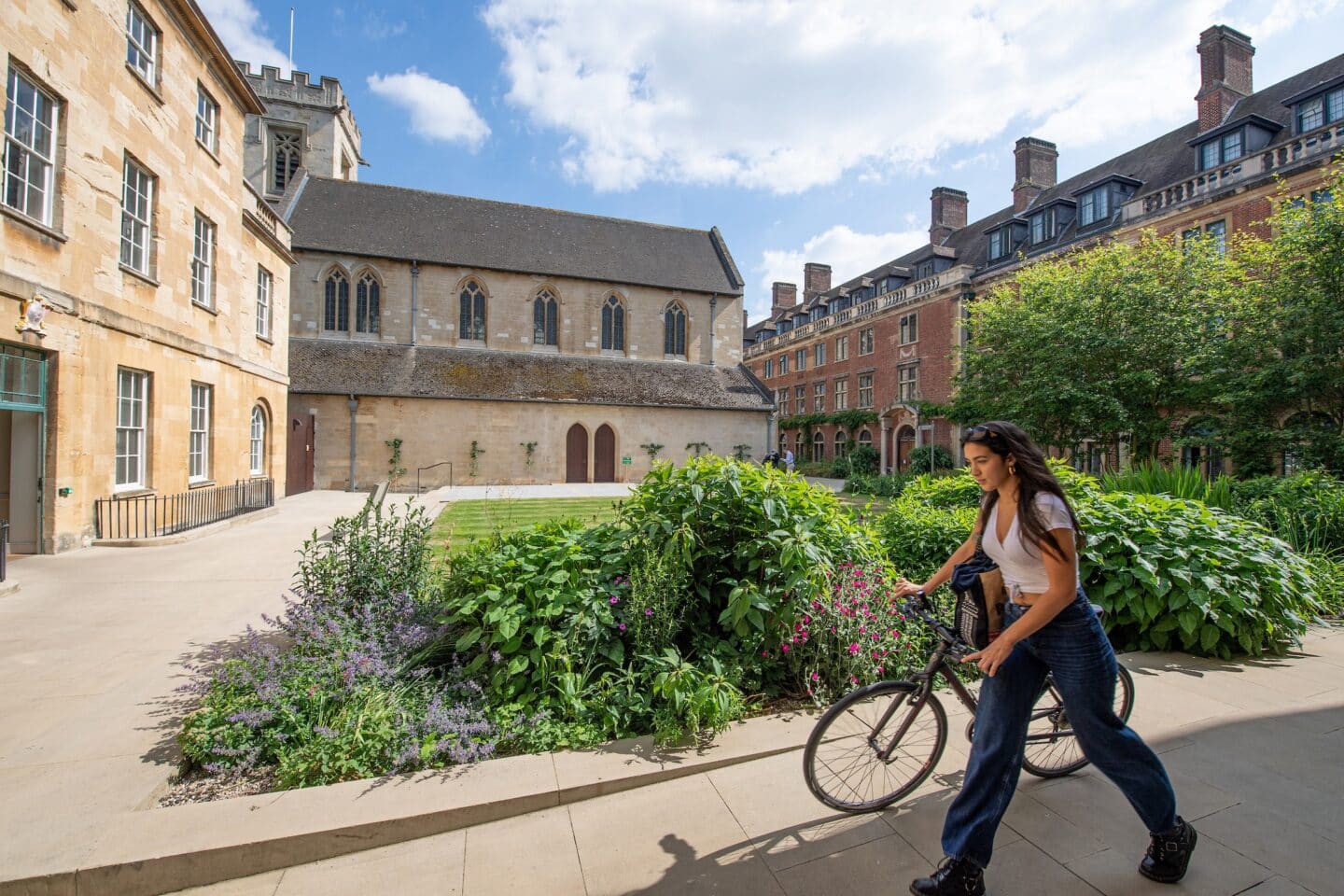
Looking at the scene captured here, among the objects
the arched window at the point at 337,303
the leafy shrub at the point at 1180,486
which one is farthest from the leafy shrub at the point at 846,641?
the arched window at the point at 337,303

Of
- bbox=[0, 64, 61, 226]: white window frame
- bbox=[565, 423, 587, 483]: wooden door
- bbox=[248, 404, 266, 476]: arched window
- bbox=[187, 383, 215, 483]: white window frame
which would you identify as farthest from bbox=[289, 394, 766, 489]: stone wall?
bbox=[0, 64, 61, 226]: white window frame

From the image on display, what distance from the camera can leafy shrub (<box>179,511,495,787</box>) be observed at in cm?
310

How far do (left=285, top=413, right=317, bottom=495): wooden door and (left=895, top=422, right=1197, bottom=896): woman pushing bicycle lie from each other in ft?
74.5

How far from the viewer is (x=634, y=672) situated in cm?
376

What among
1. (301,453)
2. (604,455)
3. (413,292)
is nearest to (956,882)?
(301,453)

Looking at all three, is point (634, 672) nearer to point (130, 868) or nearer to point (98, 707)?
point (130, 868)

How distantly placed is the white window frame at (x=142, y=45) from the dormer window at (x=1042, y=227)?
31392mm

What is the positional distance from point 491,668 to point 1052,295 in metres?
18.8

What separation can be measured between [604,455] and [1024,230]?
2289cm

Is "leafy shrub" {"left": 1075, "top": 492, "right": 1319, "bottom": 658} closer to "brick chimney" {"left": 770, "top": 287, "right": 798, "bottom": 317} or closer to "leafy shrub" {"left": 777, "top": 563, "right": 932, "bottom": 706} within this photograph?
"leafy shrub" {"left": 777, "top": 563, "right": 932, "bottom": 706}

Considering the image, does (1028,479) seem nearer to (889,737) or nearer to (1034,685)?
(1034,685)

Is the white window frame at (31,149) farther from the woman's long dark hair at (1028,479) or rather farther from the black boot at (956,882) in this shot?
the black boot at (956,882)

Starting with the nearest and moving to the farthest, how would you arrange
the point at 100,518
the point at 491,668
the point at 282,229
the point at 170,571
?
the point at 491,668 < the point at 170,571 < the point at 100,518 < the point at 282,229

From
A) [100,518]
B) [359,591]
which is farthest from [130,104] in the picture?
[359,591]
